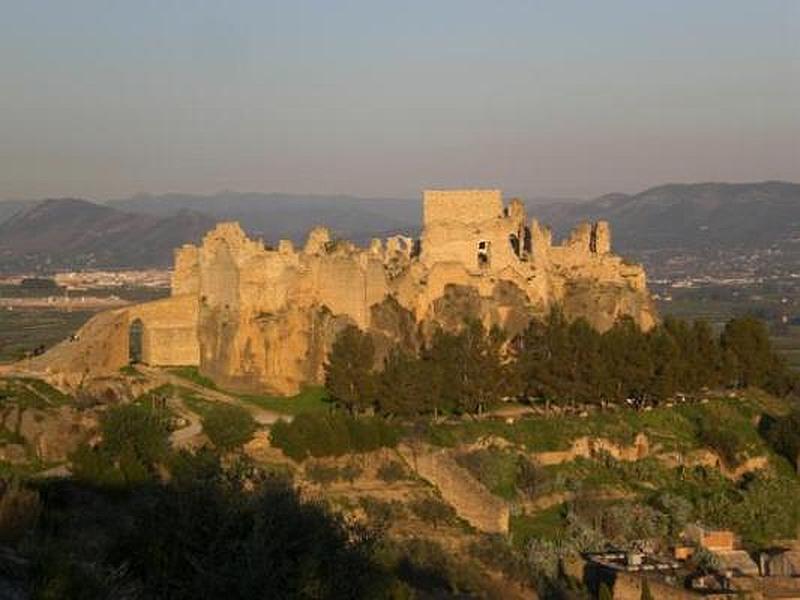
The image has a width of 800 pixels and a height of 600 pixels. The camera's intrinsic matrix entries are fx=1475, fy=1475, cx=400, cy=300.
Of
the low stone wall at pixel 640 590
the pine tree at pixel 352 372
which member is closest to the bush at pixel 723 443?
the pine tree at pixel 352 372

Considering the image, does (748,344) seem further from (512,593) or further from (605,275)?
(512,593)

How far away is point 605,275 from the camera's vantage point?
4769cm

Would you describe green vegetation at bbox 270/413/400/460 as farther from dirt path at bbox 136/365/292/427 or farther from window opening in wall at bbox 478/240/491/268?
window opening in wall at bbox 478/240/491/268

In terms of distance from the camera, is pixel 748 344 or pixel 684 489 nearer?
pixel 684 489

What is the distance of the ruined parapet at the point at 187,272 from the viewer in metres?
45.7

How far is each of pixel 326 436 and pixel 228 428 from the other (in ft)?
7.91

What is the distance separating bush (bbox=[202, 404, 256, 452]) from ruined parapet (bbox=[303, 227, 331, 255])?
8.58m

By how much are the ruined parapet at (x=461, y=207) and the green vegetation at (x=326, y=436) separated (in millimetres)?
10367

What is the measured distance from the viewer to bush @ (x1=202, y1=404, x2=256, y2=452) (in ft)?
114

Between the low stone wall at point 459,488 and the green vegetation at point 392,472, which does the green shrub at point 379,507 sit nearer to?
the green vegetation at point 392,472

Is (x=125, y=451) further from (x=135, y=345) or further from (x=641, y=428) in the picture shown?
(x=135, y=345)

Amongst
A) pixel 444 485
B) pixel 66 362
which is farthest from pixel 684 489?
pixel 66 362

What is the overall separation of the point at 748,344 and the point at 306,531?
31.5 meters

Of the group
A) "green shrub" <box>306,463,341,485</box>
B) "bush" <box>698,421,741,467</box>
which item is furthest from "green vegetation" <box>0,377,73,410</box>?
"bush" <box>698,421,741,467</box>
